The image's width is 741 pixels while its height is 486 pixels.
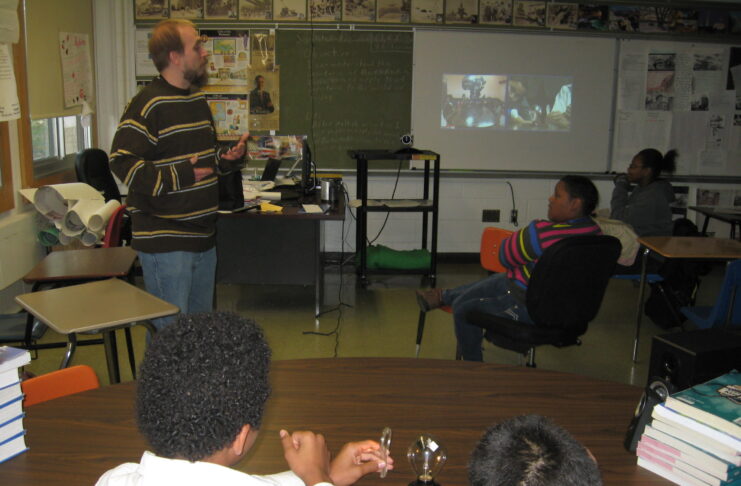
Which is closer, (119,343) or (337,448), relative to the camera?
(337,448)

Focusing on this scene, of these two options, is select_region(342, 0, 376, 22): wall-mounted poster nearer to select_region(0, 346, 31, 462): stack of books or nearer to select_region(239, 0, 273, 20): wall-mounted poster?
select_region(239, 0, 273, 20): wall-mounted poster

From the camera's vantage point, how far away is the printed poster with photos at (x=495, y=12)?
558cm

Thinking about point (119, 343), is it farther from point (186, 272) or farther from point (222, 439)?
point (222, 439)

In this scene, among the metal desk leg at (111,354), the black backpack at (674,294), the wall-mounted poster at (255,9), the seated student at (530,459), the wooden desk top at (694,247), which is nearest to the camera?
the seated student at (530,459)

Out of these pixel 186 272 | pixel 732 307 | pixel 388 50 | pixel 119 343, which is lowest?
pixel 119 343

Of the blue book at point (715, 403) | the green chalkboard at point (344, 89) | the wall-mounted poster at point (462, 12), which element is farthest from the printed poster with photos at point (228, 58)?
the blue book at point (715, 403)

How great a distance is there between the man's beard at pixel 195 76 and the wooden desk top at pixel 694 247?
2453mm

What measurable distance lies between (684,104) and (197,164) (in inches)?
194

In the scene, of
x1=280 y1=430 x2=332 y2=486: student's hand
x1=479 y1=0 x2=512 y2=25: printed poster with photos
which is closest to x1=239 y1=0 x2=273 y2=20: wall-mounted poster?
x1=479 y1=0 x2=512 y2=25: printed poster with photos

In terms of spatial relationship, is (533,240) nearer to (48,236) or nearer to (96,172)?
(48,236)

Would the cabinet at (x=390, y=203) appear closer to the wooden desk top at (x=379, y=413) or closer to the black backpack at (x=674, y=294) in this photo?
the black backpack at (x=674, y=294)

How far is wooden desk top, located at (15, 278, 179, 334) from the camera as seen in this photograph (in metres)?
2.14

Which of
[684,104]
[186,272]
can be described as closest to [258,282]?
[186,272]

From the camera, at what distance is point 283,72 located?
563 cm
